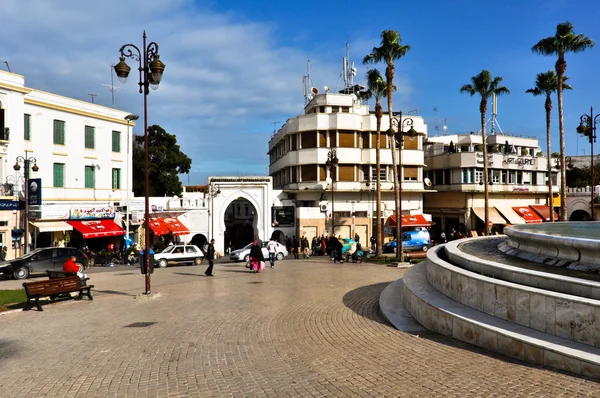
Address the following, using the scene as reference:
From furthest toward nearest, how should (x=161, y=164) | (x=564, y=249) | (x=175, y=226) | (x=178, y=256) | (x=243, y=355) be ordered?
(x=161, y=164)
(x=175, y=226)
(x=178, y=256)
(x=564, y=249)
(x=243, y=355)

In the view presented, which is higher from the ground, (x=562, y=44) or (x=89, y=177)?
(x=562, y=44)

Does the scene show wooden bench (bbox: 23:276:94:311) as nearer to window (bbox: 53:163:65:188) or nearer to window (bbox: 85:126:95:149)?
window (bbox: 53:163:65:188)

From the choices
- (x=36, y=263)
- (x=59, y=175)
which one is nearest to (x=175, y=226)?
(x=59, y=175)

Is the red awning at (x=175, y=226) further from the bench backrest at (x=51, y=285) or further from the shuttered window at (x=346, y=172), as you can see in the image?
the bench backrest at (x=51, y=285)

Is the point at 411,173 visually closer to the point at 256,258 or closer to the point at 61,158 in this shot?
the point at 256,258

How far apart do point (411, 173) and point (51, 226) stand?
30488mm

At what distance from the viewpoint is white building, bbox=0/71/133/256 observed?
27.3 metres

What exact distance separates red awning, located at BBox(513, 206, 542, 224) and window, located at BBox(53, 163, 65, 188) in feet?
141

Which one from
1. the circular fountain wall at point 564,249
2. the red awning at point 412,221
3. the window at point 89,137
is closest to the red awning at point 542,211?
the red awning at point 412,221

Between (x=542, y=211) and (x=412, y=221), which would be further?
(x=542, y=211)

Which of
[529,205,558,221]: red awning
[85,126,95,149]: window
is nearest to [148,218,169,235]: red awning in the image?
[85,126,95,149]: window

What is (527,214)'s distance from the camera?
48438 millimetres

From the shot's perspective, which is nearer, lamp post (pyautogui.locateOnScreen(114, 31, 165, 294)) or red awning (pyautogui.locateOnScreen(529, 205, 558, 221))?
lamp post (pyautogui.locateOnScreen(114, 31, 165, 294))

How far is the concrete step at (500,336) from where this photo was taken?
5.73 meters
